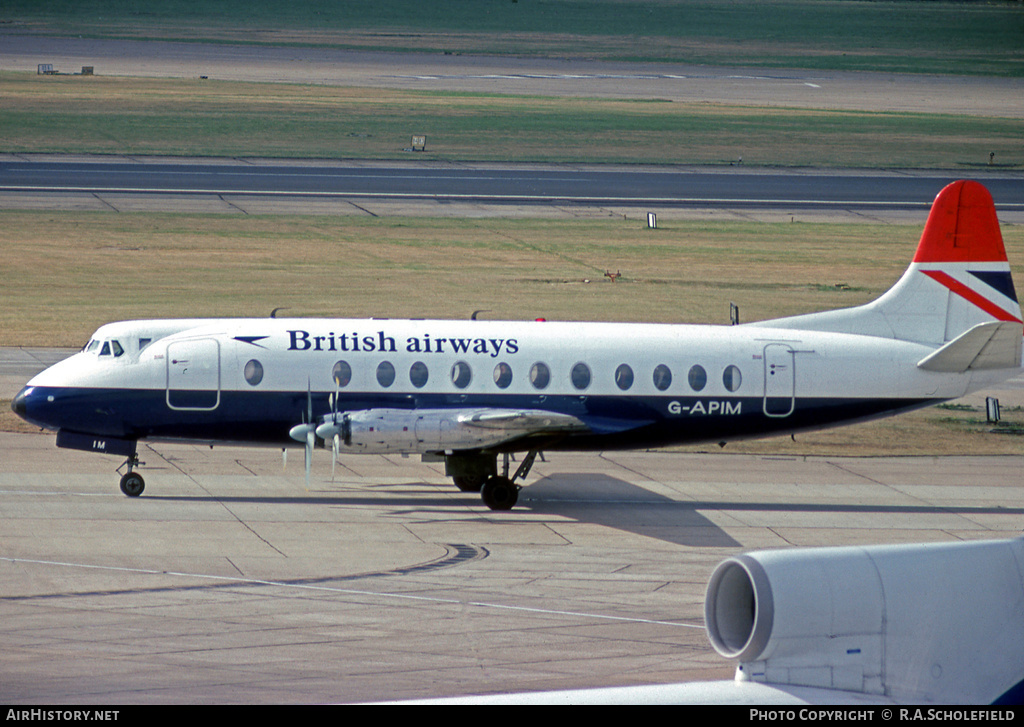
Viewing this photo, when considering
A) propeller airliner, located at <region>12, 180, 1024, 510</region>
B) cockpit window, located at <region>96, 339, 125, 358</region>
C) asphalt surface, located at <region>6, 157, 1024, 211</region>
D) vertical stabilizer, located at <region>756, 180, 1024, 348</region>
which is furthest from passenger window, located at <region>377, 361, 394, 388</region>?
asphalt surface, located at <region>6, 157, 1024, 211</region>

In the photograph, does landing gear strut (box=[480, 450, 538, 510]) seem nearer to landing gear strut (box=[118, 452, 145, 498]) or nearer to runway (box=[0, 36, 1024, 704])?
runway (box=[0, 36, 1024, 704])

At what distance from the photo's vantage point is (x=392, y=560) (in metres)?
23.1

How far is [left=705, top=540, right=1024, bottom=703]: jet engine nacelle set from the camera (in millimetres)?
8656

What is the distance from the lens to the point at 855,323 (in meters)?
29.7

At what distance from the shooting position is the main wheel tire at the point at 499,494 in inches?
1087

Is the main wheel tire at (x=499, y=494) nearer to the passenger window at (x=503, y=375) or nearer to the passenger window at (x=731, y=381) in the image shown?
the passenger window at (x=503, y=375)

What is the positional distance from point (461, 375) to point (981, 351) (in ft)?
36.6

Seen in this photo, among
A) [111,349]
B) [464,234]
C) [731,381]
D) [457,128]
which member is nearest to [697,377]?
[731,381]

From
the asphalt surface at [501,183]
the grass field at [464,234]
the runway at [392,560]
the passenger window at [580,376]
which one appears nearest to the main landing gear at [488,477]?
the runway at [392,560]

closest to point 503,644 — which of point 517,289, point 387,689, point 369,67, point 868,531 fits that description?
point 387,689

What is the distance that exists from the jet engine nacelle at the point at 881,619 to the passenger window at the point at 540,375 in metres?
18.8

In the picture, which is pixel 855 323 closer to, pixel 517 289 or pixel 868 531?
pixel 868 531

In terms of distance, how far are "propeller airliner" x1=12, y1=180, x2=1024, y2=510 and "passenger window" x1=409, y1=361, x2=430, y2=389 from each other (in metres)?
0.02

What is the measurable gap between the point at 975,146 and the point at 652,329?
261 ft
